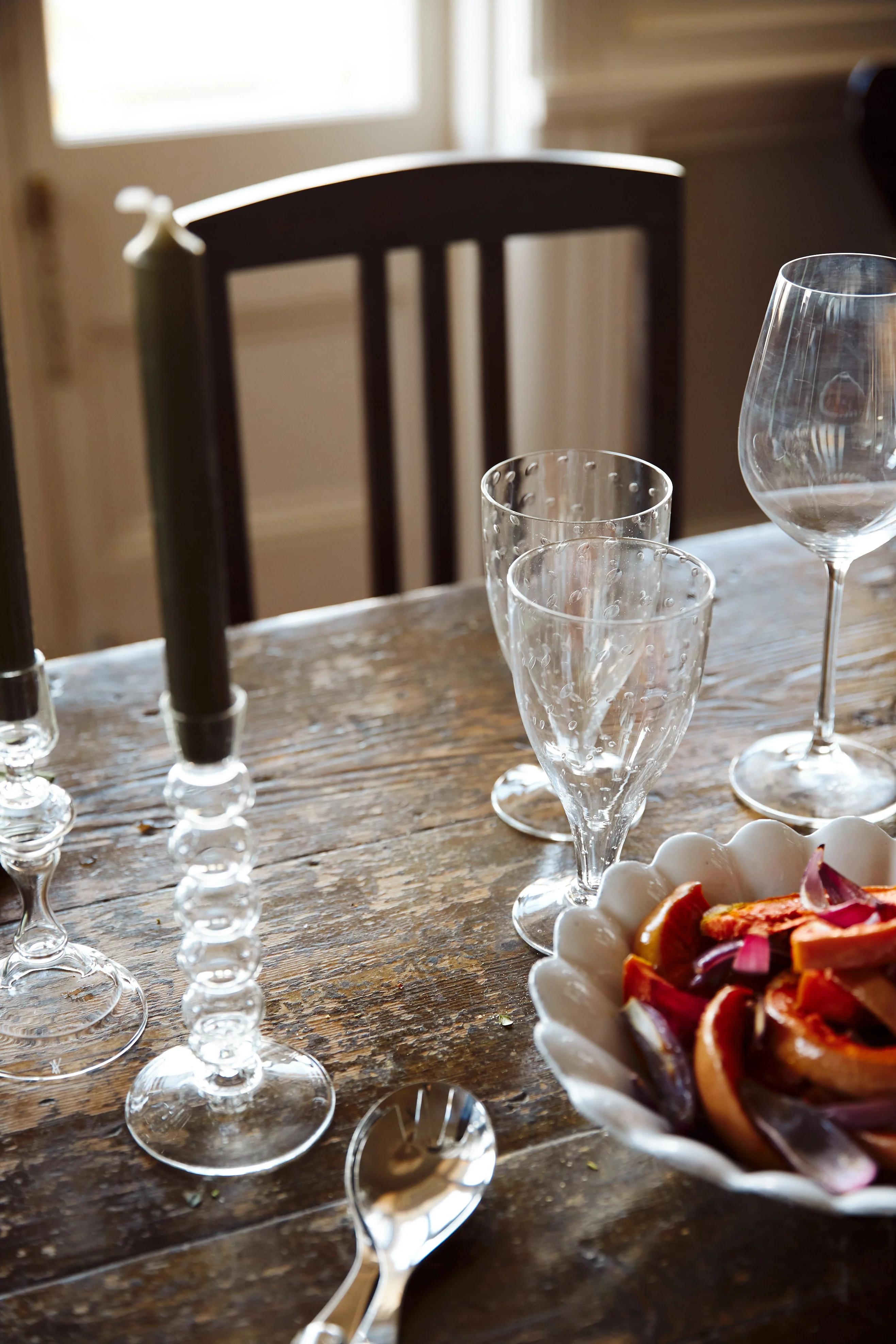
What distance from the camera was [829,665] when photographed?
0.68m

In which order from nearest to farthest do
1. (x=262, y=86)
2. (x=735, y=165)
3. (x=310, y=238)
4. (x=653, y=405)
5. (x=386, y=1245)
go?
(x=386, y=1245) → (x=310, y=238) → (x=653, y=405) → (x=262, y=86) → (x=735, y=165)

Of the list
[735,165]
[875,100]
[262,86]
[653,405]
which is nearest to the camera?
[653,405]

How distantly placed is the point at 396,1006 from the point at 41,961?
147 mm

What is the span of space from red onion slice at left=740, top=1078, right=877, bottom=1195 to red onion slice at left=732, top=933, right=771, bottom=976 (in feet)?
0.14

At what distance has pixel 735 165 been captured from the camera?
6.65ft

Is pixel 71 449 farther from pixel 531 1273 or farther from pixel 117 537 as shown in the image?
pixel 531 1273

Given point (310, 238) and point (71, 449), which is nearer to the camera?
point (310, 238)

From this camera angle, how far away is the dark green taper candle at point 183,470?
0.34m

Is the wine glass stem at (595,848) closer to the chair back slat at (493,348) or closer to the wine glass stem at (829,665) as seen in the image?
the wine glass stem at (829,665)

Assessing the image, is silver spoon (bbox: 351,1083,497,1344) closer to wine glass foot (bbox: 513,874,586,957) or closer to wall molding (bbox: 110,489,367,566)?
wine glass foot (bbox: 513,874,586,957)

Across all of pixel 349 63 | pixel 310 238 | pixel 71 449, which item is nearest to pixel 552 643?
pixel 310 238

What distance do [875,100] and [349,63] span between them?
0.75 meters

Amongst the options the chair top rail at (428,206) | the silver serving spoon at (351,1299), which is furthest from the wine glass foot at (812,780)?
the chair top rail at (428,206)

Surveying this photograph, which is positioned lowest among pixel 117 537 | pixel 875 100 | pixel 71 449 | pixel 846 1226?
pixel 117 537
